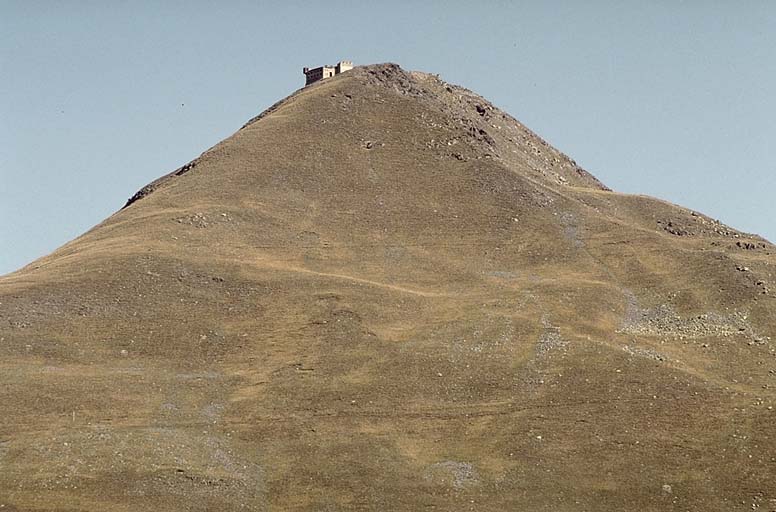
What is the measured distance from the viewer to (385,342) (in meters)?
93.6

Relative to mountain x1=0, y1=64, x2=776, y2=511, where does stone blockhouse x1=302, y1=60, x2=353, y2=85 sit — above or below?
above

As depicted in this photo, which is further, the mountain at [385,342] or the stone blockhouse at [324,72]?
the stone blockhouse at [324,72]

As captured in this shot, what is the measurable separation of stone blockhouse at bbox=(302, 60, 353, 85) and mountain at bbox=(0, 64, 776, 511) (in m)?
21.5

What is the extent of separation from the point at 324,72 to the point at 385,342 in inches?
2833

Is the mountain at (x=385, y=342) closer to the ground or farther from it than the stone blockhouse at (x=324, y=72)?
closer to the ground

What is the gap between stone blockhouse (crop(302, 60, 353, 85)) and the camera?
511 ft

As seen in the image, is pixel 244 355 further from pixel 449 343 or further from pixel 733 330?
pixel 733 330

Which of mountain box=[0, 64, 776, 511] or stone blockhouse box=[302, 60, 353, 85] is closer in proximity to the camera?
mountain box=[0, 64, 776, 511]

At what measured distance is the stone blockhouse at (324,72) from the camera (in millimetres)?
155625

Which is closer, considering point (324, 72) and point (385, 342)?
point (385, 342)

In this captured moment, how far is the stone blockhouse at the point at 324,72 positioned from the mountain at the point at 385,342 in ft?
70.7

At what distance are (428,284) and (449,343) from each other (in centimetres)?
1593

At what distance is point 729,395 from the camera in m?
85.8

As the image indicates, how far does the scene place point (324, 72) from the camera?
516 feet
